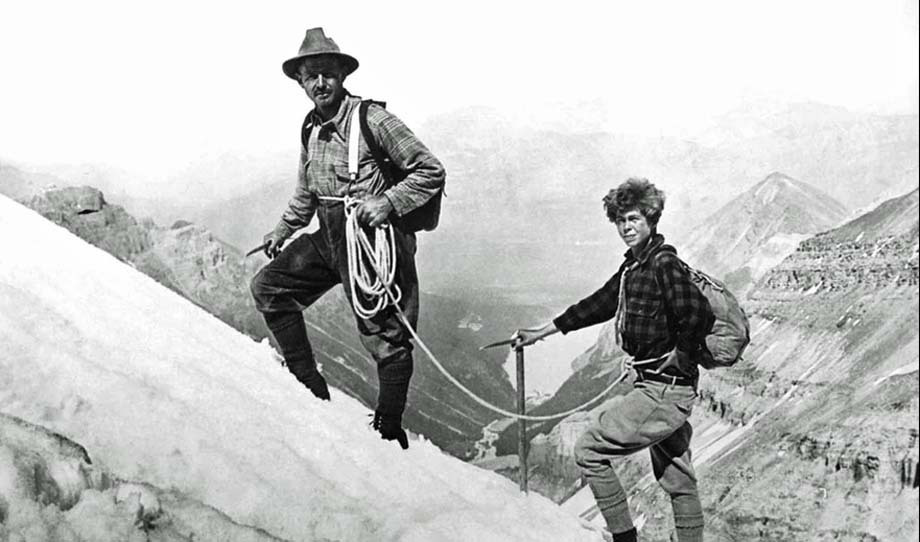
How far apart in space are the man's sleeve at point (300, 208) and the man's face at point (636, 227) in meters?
1.03

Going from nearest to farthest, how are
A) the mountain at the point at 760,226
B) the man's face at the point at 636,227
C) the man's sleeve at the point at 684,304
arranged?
the man's sleeve at the point at 684,304 → the man's face at the point at 636,227 → the mountain at the point at 760,226

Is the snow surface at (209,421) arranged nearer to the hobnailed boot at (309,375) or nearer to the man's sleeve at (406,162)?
the hobnailed boot at (309,375)

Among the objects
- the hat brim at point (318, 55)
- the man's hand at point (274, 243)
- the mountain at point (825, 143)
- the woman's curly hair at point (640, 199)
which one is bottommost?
the man's hand at point (274, 243)

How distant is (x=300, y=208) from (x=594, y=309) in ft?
3.32

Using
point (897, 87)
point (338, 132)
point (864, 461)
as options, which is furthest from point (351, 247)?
point (897, 87)

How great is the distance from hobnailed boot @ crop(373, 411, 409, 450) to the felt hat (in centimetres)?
108

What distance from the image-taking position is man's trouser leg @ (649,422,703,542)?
2.30 m

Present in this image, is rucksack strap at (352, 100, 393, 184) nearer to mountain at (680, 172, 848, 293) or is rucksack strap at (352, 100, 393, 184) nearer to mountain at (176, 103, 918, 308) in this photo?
mountain at (176, 103, 918, 308)

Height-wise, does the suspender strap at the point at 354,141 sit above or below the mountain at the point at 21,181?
above

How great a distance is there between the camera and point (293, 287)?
9.16 ft

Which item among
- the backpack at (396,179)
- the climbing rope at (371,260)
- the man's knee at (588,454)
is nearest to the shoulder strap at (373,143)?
the backpack at (396,179)

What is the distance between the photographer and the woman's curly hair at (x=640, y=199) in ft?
7.27

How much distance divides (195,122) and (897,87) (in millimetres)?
2371

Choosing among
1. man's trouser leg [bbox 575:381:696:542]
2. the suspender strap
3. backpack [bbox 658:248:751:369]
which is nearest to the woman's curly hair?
backpack [bbox 658:248:751:369]
